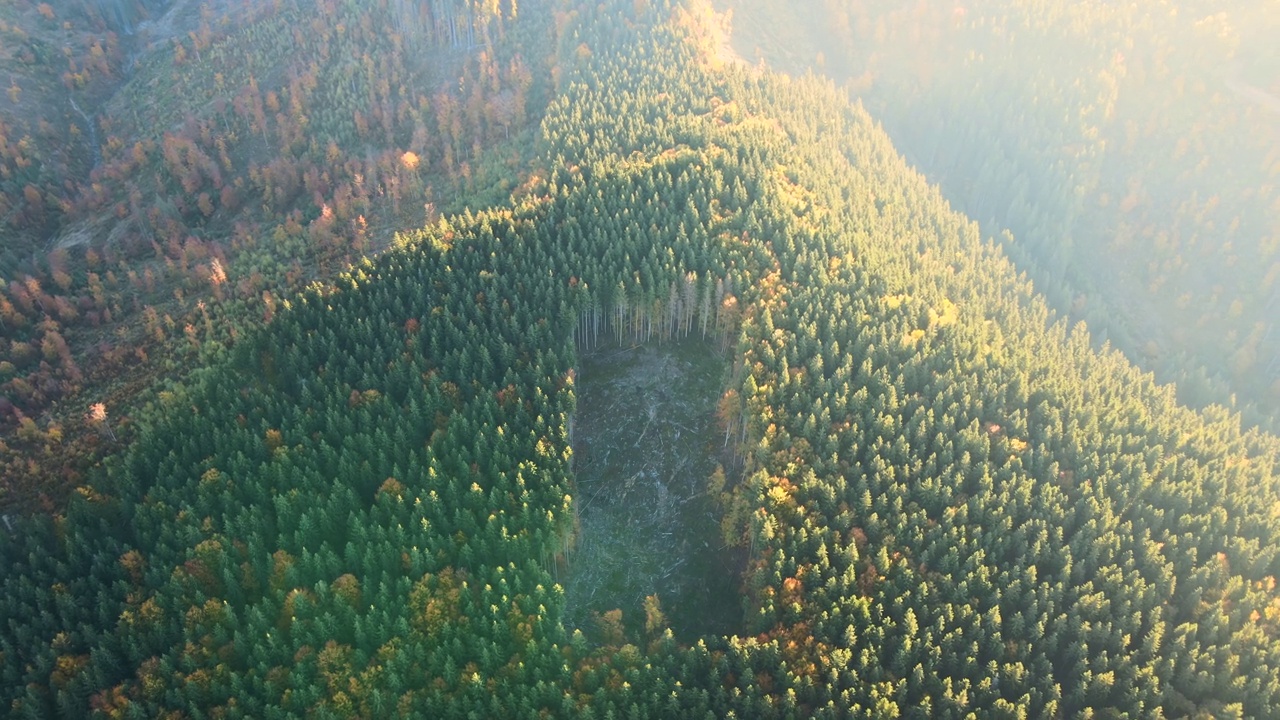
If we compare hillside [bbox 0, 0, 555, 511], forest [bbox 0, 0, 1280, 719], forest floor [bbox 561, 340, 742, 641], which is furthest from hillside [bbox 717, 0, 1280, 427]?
forest floor [bbox 561, 340, 742, 641]

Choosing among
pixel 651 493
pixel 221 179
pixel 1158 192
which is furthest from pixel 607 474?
pixel 1158 192

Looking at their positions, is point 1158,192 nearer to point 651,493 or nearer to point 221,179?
point 651,493

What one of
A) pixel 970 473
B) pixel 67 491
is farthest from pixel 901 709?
pixel 67 491

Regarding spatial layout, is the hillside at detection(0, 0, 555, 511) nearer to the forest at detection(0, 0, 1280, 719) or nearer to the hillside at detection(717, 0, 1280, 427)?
the forest at detection(0, 0, 1280, 719)

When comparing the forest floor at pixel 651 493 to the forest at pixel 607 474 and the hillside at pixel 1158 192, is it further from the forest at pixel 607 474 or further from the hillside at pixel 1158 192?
the hillside at pixel 1158 192

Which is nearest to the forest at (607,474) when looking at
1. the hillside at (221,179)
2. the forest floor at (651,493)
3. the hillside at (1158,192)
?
the forest floor at (651,493)
